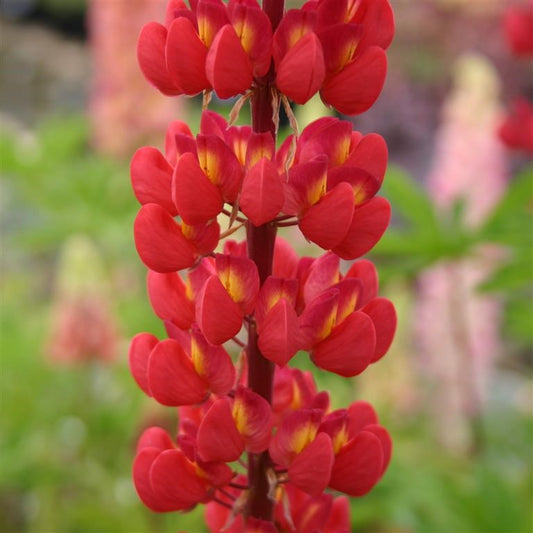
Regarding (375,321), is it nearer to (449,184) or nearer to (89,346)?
(89,346)

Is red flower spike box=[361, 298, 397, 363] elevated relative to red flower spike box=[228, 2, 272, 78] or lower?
lower

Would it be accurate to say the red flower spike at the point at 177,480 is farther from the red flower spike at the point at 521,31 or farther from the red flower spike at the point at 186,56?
the red flower spike at the point at 521,31

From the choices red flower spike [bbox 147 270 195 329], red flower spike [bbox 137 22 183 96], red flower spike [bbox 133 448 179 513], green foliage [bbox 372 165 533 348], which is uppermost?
red flower spike [bbox 137 22 183 96]

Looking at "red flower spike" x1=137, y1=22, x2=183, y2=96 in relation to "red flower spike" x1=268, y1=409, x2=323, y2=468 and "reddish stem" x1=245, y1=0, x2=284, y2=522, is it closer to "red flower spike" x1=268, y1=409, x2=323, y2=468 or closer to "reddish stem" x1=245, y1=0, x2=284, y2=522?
"reddish stem" x1=245, y1=0, x2=284, y2=522

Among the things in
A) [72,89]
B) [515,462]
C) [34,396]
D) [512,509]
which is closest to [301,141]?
[512,509]

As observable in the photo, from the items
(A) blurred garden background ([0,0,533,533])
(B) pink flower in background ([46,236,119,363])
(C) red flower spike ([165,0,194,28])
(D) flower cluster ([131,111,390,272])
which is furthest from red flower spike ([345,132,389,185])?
(B) pink flower in background ([46,236,119,363])

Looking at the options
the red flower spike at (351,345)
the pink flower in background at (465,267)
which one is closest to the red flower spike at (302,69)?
the red flower spike at (351,345)
